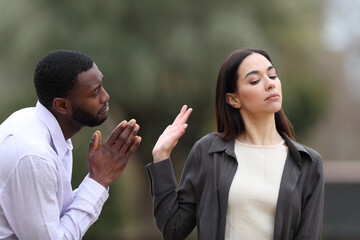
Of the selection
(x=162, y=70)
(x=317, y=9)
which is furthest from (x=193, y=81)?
(x=317, y=9)

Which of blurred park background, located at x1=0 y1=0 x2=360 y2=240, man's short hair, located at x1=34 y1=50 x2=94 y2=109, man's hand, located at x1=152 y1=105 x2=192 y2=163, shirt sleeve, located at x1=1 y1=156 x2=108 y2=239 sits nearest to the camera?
shirt sleeve, located at x1=1 y1=156 x2=108 y2=239

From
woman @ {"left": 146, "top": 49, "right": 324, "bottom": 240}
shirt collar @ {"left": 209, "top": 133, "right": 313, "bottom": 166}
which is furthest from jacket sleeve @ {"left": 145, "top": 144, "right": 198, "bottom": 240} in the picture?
shirt collar @ {"left": 209, "top": 133, "right": 313, "bottom": 166}

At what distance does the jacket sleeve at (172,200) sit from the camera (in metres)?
3.24

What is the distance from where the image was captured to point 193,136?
14.1 m

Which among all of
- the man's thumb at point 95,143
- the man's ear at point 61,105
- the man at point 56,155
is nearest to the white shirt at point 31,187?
the man at point 56,155

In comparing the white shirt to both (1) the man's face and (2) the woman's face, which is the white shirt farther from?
(2) the woman's face

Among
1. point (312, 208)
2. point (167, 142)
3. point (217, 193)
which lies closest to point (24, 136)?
point (167, 142)

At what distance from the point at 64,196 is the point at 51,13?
1034cm

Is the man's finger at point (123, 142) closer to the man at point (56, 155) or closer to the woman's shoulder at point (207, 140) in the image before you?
the man at point (56, 155)

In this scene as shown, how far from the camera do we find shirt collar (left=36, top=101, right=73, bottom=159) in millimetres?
2912

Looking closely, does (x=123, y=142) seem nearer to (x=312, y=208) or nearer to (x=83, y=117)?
(x=83, y=117)

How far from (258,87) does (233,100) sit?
175 millimetres

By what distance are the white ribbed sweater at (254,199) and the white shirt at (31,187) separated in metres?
0.71

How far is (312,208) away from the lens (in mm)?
3068
